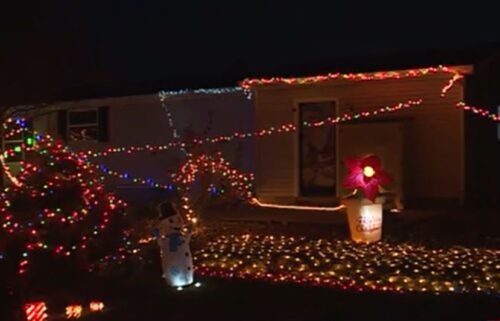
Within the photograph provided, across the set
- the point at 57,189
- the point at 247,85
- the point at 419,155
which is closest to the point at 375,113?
the point at 419,155

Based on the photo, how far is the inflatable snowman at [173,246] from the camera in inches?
354

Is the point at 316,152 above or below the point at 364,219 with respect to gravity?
above

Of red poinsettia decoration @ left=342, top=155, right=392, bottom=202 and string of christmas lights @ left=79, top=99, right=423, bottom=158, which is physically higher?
string of christmas lights @ left=79, top=99, right=423, bottom=158

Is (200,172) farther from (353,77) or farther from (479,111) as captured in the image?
(479,111)

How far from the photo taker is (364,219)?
1151 cm

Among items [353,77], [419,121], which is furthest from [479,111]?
[353,77]

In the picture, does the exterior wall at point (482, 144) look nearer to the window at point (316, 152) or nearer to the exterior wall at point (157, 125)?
the window at point (316, 152)

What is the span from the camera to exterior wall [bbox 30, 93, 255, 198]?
17828 millimetres

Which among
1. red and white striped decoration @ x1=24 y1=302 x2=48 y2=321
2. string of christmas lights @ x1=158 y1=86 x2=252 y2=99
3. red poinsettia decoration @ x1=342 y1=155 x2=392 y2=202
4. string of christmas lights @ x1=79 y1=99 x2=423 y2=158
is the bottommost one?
red and white striped decoration @ x1=24 y1=302 x2=48 y2=321

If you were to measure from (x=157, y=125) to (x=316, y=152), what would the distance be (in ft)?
15.4

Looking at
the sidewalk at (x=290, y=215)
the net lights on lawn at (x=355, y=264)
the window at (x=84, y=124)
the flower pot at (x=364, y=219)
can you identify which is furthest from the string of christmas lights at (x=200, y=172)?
the window at (x=84, y=124)

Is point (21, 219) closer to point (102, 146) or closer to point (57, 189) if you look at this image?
point (57, 189)

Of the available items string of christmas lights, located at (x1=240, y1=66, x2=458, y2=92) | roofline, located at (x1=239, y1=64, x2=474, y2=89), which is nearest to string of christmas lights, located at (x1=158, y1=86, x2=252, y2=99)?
roofline, located at (x1=239, y1=64, x2=474, y2=89)

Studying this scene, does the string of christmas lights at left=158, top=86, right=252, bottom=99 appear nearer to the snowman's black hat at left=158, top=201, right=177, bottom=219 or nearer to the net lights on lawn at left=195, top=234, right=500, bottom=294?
the net lights on lawn at left=195, top=234, right=500, bottom=294
